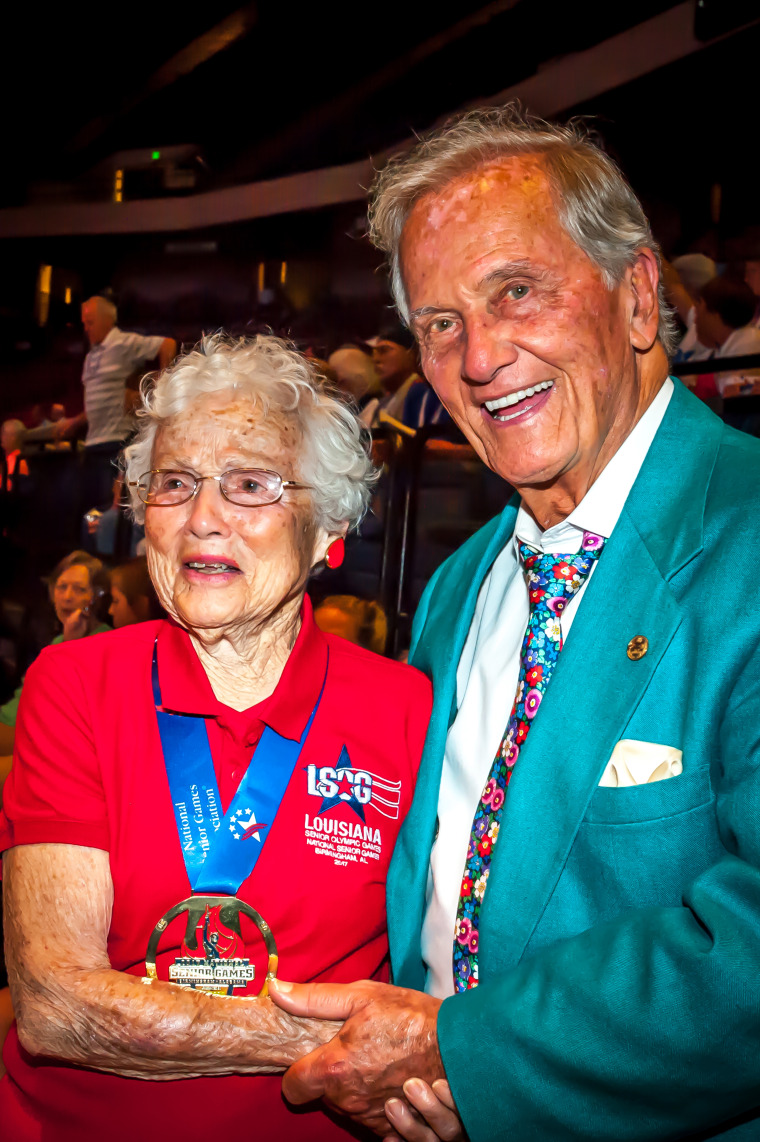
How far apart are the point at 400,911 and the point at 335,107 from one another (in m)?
4.00

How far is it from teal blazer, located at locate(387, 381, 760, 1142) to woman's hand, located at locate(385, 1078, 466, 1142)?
74mm

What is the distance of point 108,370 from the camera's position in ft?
17.3

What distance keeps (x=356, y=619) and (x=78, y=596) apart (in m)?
1.65

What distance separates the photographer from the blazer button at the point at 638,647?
140 cm

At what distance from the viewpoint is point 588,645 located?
1.47 metres

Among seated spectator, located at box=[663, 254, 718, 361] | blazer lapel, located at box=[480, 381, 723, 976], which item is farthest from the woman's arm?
seated spectator, located at box=[663, 254, 718, 361]

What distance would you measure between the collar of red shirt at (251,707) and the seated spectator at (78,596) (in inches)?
124

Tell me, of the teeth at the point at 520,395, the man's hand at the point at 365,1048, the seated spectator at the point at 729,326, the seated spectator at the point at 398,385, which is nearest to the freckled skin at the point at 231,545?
the teeth at the point at 520,395

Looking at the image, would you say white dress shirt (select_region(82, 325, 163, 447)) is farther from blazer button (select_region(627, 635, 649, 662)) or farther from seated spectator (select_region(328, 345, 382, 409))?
blazer button (select_region(627, 635, 649, 662))

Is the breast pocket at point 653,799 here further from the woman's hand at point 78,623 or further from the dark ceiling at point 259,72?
the woman's hand at point 78,623

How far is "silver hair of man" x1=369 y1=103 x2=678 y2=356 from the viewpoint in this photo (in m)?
1.70

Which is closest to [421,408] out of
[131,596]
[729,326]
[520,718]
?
[729,326]

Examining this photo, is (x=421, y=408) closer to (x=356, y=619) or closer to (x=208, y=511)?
(x=356, y=619)

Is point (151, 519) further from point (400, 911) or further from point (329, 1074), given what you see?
point (329, 1074)
